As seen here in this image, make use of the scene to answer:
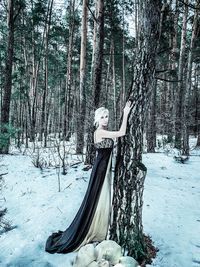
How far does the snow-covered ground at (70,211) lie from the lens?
3.32 metres

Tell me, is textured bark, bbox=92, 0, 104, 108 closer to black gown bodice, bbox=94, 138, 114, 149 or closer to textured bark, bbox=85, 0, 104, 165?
textured bark, bbox=85, 0, 104, 165

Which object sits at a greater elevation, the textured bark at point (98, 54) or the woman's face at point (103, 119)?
the textured bark at point (98, 54)

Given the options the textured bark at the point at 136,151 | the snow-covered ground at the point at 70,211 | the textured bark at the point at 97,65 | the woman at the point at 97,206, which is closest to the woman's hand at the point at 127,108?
the textured bark at the point at 136,151

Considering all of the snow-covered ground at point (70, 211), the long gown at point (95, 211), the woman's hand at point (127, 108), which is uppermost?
the woman's hand at point (127, 108)

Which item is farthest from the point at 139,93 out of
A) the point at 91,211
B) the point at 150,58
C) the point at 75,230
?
the point at 75,230

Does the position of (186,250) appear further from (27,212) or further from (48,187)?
(48,187)

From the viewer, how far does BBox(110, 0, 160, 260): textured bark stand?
3088mm

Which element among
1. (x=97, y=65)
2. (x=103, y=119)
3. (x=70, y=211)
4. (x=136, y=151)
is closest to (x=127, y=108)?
(x=103, y=119)

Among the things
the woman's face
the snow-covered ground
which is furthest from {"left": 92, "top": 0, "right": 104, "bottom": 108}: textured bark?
the woman's face

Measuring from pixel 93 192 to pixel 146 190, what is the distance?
276 centimetres

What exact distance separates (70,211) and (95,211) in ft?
5.07

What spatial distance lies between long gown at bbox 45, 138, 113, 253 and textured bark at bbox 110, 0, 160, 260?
0.17 meters

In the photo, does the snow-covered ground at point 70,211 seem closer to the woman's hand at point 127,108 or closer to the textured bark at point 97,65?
the textured bark at point 97,65

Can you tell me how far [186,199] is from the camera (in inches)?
216
